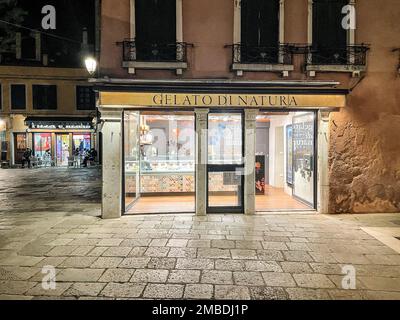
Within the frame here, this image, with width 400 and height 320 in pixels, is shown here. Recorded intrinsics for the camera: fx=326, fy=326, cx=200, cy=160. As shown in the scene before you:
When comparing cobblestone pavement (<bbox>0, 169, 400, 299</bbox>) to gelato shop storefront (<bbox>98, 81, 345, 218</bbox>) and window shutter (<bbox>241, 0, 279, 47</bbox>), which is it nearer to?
gelato shop storefront (<bbox>98, 81, 345, 218</bbox>)

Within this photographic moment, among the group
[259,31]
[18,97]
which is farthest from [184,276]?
[18,97]

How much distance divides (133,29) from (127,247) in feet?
17.4

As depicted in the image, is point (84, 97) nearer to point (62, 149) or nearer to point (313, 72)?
point (62, 149)

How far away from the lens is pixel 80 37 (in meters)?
26.6

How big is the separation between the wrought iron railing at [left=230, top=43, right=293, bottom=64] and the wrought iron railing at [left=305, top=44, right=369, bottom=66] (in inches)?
21.6

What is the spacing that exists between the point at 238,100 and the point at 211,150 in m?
1.58

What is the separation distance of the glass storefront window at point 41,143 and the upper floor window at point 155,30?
2093 centimetres

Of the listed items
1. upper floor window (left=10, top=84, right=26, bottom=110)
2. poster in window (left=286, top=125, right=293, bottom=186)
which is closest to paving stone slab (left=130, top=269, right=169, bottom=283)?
poster in window (left=286, top=125, right=293, bottom=186)

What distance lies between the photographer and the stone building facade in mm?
8039

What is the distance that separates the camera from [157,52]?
26.7 feet

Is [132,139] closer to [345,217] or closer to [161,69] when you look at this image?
[161,69]

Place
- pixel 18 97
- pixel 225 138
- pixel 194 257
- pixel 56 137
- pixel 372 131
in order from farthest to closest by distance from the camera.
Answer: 1. pixel 56 137
2. pixel 18 97
3. pixel 225 138
4. pixel 372 131
5. pixel 194 257

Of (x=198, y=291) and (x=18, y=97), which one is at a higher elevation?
(x=18, y=97)

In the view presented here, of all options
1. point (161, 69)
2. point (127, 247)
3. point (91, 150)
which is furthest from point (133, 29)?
point (91, 150)
